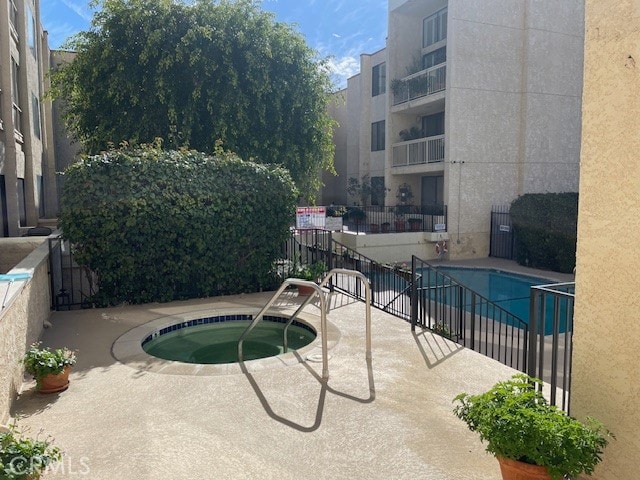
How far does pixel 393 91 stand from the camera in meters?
23.4

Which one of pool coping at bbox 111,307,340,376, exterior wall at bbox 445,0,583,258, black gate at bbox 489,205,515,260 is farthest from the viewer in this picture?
black gate at bbox 489,205,515,260

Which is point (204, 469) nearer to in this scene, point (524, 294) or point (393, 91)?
point (524, 294)

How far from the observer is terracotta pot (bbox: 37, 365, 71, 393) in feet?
17.3

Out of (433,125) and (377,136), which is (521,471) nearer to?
(433,125)

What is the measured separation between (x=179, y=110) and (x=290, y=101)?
3421 mm

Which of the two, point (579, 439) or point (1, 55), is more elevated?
point (1, 55)

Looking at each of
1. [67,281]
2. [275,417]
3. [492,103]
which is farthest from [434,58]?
[275,417]

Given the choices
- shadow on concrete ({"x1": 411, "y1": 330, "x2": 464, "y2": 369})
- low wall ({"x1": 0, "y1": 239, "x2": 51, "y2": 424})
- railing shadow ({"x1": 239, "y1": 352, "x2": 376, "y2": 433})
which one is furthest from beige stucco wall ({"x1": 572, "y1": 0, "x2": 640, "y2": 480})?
low wall ({"x1": 0, "y1": 239, "x2": 51, "y2": 424})

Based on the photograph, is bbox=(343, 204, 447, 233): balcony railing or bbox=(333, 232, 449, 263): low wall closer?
bbox=(333, 232, 449, 263): low wall

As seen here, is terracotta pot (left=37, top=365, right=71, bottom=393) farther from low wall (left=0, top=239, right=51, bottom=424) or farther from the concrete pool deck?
low wall (left=0, top=239, right=51, bottom=424)

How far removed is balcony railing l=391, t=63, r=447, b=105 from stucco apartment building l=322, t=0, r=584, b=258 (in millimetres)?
44

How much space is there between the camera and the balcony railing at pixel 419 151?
21.1 metres

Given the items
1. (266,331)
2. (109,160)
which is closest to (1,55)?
(109,160)

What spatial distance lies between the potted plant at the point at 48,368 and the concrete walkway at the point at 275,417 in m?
0.11
